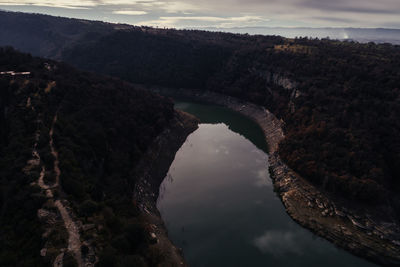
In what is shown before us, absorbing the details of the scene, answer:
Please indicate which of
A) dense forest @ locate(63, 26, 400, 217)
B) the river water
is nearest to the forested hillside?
dense forest @ locate(63, 26, 400, 217)

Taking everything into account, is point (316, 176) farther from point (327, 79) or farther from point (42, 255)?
point (42, 255)

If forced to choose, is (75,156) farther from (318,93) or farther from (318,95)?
(318,93)

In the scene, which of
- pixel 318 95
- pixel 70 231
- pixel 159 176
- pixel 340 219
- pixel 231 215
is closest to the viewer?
pixel 70 231

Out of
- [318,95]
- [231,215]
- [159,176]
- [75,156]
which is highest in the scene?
[318,95]

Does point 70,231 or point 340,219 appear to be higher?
point 70,231

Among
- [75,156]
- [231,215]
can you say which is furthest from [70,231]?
[231,215]

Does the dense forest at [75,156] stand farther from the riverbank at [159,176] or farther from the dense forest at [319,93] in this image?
the dense forest at [319,93]

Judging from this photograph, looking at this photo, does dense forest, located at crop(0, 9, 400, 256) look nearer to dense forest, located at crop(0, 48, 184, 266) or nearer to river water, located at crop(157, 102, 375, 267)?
dense forest, located at crop(0, 48, 184, 266)

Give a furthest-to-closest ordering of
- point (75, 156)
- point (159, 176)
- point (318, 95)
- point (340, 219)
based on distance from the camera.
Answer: point (318, 95), point (159, 176), point (340, 219), point (75, 156)
